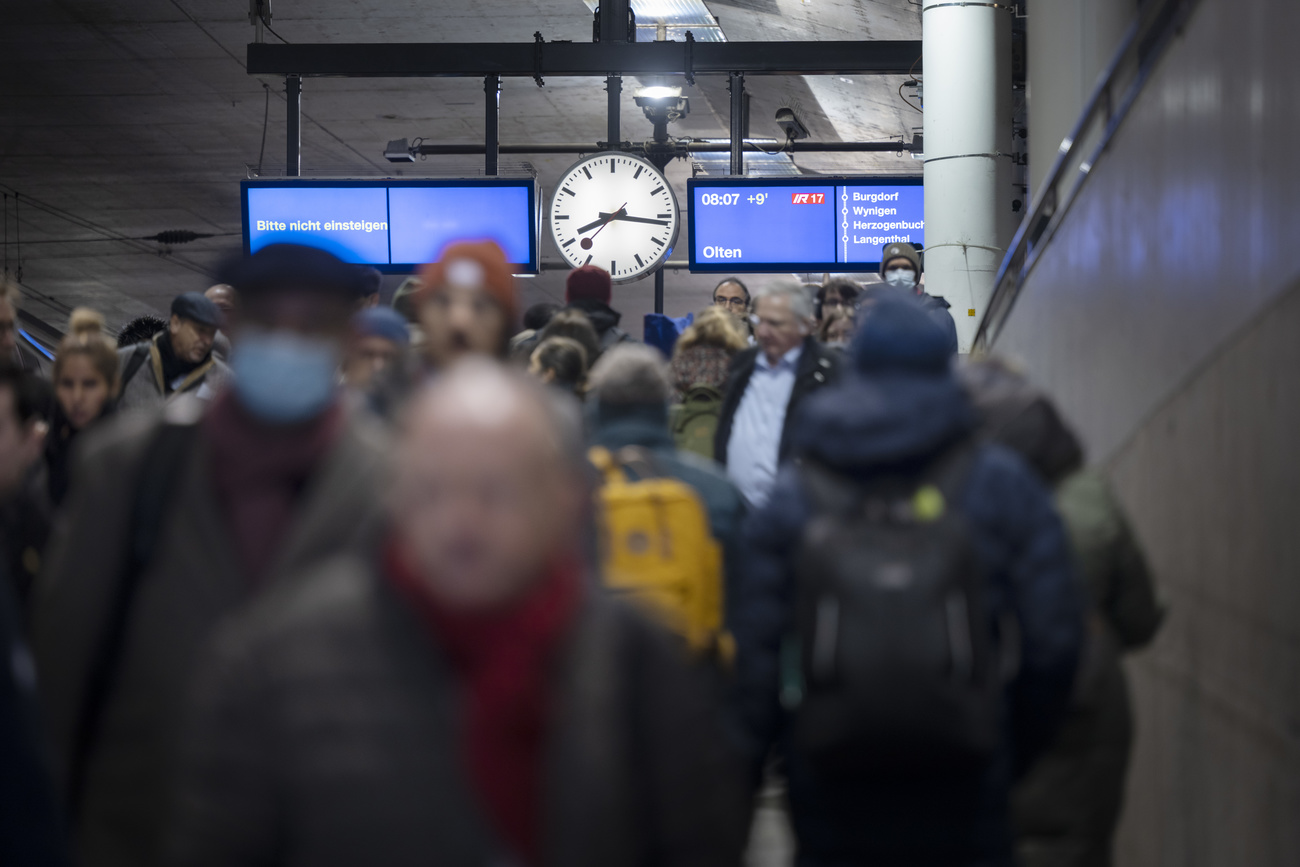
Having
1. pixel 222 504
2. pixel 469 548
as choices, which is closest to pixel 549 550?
pixel 469 548

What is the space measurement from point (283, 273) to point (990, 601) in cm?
137

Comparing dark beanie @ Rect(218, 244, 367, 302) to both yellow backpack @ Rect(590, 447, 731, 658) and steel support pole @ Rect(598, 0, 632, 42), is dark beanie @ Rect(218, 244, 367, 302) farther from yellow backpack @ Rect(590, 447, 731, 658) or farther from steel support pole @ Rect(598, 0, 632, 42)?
steel support pole @ Rect(598, 0, 632, 42)

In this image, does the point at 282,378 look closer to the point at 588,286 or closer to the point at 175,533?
the point at 175,533

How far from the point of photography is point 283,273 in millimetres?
2623

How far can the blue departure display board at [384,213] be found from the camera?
14.7 metres

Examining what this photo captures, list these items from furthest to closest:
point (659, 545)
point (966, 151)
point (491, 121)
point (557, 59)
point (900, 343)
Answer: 1. point (491, 121)
2. point (557, 59)
3. point (966, 151)
4. point (659, 545)
5. point (900, 343)

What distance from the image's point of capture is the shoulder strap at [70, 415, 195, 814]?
258cm

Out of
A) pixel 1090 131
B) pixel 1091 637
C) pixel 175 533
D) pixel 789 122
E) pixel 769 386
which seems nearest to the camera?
pixel 175 533

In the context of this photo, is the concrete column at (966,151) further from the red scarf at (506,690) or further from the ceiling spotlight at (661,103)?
the red scarf at (506,690)

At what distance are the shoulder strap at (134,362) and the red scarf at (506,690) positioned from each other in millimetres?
5387

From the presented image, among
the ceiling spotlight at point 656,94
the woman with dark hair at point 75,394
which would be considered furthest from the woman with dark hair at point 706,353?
the ceiling spotlight at point 656,94

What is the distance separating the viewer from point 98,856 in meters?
2.59

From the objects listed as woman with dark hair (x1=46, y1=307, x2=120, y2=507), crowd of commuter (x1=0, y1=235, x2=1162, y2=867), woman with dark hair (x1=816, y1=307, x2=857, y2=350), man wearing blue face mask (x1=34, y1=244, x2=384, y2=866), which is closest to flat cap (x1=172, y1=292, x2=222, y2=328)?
woman with dark hair (x1=46, y1=307, x2=120, y2=507)

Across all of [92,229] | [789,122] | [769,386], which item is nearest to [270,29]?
[789,122]
